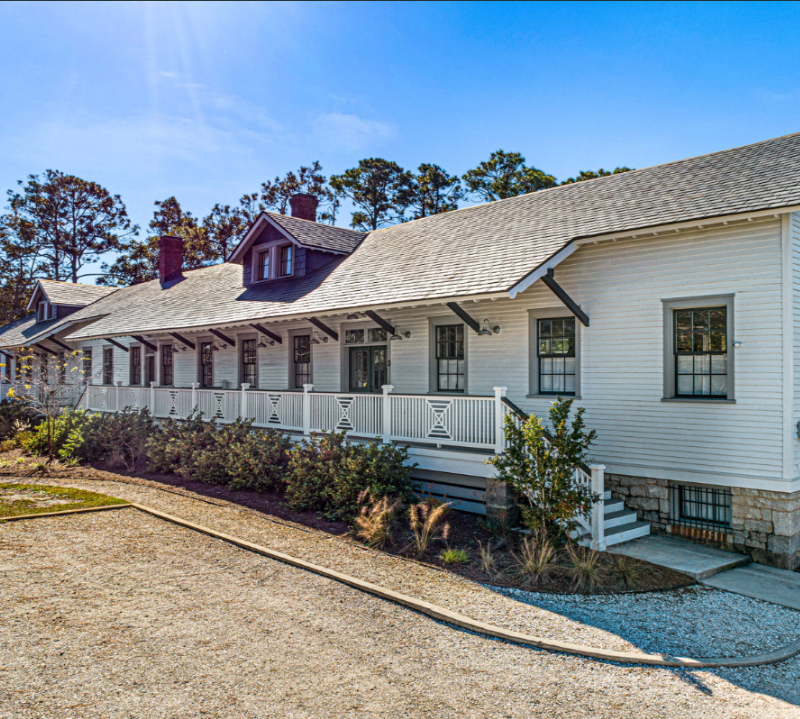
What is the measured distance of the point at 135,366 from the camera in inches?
952

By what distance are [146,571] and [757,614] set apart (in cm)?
731

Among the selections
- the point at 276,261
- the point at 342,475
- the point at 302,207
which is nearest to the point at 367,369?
the point at 342,475

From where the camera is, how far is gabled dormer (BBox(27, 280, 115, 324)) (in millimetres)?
32188

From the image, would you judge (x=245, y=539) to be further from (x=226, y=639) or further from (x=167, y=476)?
(x=167, y=476)

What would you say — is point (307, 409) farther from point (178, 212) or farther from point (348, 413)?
point (178, 212)

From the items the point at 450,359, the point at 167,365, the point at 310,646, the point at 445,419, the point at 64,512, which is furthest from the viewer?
the point at 167,365

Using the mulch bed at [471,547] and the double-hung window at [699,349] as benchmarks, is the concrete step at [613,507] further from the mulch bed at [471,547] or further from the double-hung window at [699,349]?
the double-hung window at [699,349]

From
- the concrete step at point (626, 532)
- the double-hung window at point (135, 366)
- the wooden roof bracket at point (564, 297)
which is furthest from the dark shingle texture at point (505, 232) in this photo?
the double-hung window at point (135, 366)

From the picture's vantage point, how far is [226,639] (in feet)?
19.2

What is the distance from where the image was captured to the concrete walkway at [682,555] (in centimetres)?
846

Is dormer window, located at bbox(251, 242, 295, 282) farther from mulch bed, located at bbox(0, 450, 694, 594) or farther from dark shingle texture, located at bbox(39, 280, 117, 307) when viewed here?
dark shingle texture, located at bbox(39, 280, 117, 307)

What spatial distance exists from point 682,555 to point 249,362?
1330 centimetres

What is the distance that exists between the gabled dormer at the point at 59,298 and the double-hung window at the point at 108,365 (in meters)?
8.48

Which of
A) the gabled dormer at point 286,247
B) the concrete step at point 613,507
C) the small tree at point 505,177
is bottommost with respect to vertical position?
the concrete step at point 613,507
